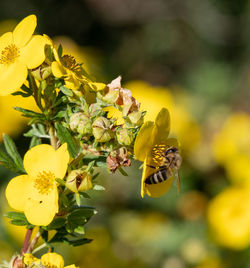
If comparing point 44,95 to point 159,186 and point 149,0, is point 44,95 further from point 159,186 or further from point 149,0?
point 149,0

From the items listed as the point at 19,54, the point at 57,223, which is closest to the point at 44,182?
the point at 57,223

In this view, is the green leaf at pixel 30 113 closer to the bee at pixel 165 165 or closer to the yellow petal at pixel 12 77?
the yellow petal at pixel 12 77

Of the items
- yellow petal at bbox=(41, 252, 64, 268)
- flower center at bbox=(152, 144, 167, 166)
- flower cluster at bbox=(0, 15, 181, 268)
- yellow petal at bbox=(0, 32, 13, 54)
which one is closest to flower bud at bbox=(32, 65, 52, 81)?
flower cluster at bbox=(0, 15, 181, 268)

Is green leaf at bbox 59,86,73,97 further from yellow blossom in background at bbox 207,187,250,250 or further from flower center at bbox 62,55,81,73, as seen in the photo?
yellow blossom in background at bbox 207,187,250,250

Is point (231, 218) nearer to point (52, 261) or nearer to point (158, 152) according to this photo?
point (158, 152)

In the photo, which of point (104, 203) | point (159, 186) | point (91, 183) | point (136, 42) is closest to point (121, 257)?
point (104, 203)

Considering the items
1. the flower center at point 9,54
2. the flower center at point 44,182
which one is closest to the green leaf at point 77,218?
the flower center at point 44,182
